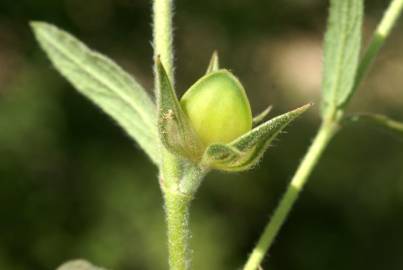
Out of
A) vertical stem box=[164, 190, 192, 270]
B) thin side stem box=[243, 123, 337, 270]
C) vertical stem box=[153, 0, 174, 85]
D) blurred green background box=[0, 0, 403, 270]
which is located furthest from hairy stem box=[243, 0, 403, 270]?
blurred green background box=[0, 0, 403, 270]

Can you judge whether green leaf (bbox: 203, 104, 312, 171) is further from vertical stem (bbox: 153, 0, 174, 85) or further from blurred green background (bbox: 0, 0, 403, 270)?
blurred green background (bbox: 0, 0, 403, 270)

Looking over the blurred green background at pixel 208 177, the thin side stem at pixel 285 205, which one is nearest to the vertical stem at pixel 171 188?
the thin side stem at pixel 285 205

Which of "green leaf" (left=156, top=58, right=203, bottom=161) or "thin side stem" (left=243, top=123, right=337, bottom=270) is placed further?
"thin side stem" (left=243, top=123, right=337, bottom=270)

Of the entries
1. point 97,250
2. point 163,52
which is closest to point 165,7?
point 163,52

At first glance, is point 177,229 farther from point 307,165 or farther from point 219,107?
point 307,165

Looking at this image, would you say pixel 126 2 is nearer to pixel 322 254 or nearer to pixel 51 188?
pixel 51 188

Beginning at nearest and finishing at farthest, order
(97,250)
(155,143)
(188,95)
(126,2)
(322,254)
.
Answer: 1. (188,95)
2. (155,143)
3. (97,250)
4. (126,2)
5. (322,254)
